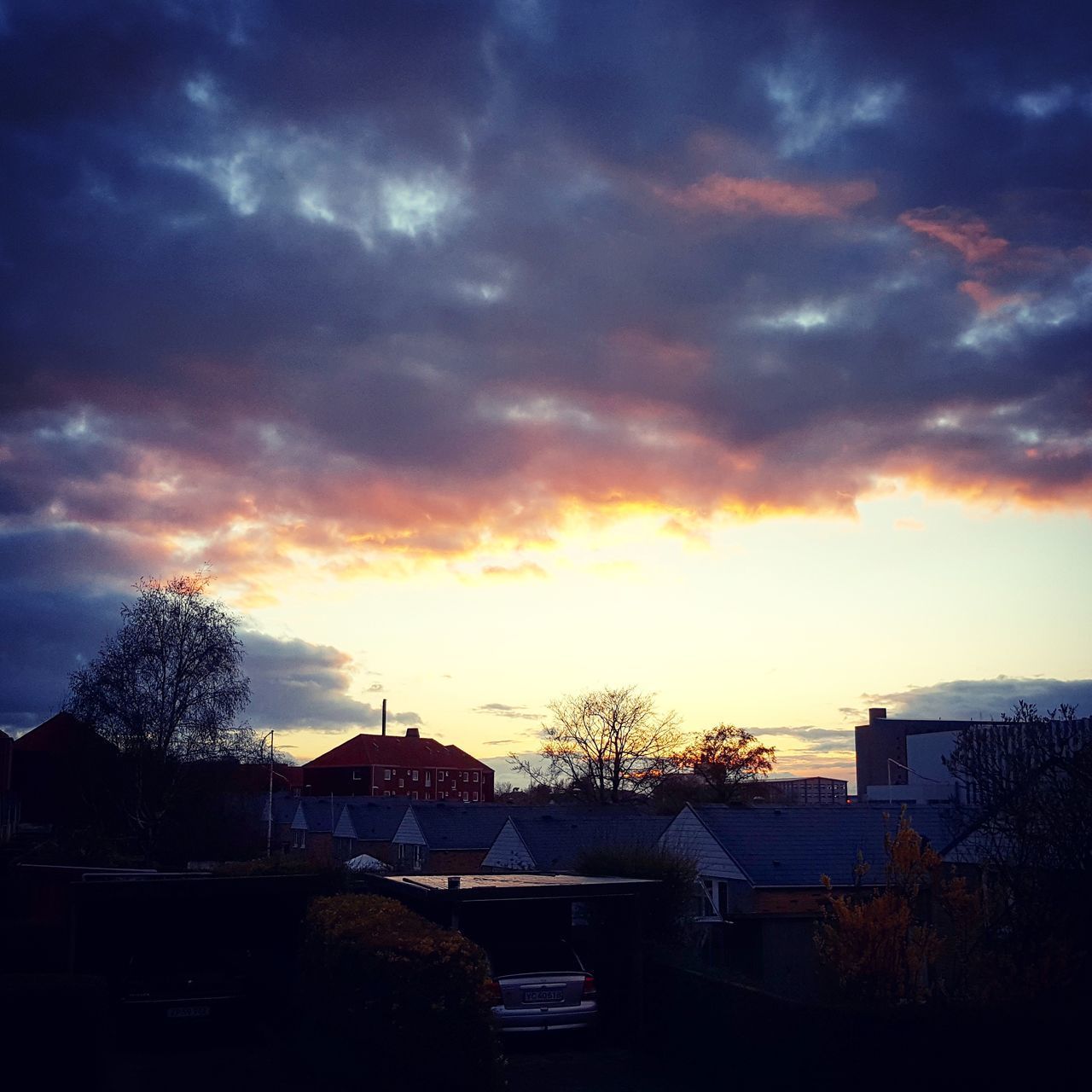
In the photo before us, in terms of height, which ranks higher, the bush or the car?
the bush

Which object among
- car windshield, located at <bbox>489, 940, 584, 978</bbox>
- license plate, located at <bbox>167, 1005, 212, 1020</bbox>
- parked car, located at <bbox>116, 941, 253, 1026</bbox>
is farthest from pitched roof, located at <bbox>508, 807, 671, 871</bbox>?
license plate, located at <bbox>167, 1005, 212, 1020</bbox>

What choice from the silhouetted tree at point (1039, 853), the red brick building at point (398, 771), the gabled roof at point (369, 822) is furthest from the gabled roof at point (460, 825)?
the red brick building at point (398, 771)

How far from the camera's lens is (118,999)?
675 inches

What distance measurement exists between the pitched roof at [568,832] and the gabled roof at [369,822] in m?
20.9

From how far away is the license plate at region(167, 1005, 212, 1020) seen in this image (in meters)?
17.3

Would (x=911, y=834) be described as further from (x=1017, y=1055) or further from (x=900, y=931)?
(x=1017, y=1055)

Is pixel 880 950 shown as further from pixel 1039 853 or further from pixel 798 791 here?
pixel 798 791

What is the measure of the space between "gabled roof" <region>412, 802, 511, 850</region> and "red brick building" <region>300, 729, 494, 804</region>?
61019mm

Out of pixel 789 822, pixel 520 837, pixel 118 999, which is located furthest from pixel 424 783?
pixel 118 999

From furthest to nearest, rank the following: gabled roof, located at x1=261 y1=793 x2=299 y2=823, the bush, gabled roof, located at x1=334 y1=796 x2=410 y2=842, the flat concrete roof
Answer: gabled roof, located at x1=261 y1=793 x2=299 y2=823 → gabled roof, located at x1=334 y1=796 x2=410 y2=842 → the flat concrete roof → the bush

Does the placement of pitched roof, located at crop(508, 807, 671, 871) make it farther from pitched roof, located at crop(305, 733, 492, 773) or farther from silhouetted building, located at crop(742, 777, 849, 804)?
pitched roof, located at crop(305, 733, 492, 773)

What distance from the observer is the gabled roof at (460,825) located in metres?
54.2

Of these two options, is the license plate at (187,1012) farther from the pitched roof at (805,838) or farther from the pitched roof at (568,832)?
the pitched roof at (568,832)

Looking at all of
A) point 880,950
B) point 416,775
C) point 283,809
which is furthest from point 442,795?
point 880,950
